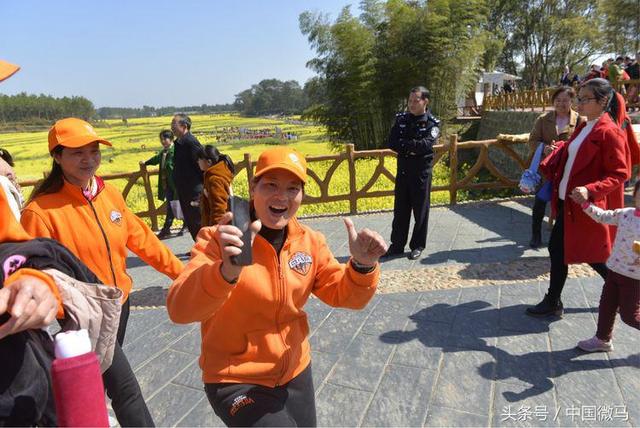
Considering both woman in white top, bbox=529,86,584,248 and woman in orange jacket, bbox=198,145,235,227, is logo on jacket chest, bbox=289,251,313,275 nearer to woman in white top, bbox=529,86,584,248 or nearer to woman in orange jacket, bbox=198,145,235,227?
woman in orange jacket, bbox=198,145,235,227

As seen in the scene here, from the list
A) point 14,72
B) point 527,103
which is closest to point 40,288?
point 14,72

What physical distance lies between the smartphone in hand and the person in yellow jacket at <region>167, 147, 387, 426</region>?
0.23 m

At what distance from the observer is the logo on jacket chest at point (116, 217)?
2.07m

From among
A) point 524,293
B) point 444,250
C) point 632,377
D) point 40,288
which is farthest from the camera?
point 444,250

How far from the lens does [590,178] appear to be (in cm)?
281

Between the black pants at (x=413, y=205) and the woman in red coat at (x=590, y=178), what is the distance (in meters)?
1.69

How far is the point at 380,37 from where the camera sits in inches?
640

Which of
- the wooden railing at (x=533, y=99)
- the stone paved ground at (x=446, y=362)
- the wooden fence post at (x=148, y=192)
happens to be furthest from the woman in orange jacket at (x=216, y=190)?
the wooden railing at (x=533, y=99)

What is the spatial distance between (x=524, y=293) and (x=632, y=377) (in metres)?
1.22

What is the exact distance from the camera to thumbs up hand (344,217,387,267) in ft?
4.48

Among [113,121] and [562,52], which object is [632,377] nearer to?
[113,121]

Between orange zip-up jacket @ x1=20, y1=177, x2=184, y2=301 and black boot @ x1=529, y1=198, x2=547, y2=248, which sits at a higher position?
orange zip-up jacket @ x1=20, y1=177, x2=184, y2=301

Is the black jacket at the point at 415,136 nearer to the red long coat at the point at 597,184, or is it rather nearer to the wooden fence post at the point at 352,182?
the red long coat at the point at 597,184

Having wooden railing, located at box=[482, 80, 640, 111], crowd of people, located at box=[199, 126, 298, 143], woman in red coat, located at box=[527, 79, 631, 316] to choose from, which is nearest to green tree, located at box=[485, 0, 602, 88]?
wooden railing, located at box=[482, 80, 640, 111]
